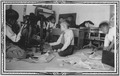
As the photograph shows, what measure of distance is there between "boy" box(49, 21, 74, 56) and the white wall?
12 centimetres

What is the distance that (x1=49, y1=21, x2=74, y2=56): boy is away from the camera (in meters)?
1.99

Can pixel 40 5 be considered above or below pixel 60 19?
above

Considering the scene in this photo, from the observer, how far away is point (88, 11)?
78.3 inches

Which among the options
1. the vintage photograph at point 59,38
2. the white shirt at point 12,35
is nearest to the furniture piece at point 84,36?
the vintage photograph at point 59,38

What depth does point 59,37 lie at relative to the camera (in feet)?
6.53

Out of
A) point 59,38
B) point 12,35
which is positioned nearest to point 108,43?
point 59,38

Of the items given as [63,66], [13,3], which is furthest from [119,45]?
[13,3]

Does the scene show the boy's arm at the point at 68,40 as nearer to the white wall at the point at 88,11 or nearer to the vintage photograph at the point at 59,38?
the vintage photograph at the point at 59,38

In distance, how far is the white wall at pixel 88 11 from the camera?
1984 mm

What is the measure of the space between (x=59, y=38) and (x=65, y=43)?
0.08m

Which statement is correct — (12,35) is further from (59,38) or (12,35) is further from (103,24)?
(103,24)

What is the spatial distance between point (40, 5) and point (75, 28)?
0.42 metres

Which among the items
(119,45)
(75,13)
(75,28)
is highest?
(75,13)

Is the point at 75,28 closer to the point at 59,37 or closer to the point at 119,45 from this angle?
the point at 59,37
